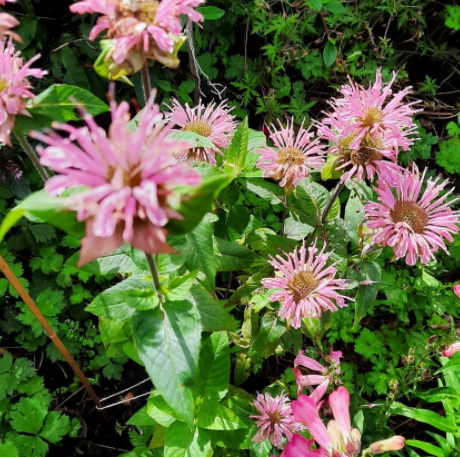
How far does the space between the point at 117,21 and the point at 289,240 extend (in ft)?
2.14

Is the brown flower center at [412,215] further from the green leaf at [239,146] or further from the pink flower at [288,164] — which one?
the green leaf at [239,146]

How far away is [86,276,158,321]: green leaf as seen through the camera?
64 centimetres

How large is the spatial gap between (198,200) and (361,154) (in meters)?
0.55

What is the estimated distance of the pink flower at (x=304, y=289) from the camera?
0.90m

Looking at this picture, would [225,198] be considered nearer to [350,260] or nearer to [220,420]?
[350,260]

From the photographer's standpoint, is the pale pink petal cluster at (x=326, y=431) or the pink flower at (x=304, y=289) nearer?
the pale pink petal cluster at (x=326, y=431)

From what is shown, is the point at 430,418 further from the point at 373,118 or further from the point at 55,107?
the point at 55,107

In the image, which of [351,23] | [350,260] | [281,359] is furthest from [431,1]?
[281,359]

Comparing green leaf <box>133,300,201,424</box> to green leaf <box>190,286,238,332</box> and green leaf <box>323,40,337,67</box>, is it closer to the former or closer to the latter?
green leaf <box>190,286,238,332</box>

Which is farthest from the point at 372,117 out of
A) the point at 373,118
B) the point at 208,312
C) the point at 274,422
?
the point at 274,422

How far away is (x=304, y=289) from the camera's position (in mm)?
947

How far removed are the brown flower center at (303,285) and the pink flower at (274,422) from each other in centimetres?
29

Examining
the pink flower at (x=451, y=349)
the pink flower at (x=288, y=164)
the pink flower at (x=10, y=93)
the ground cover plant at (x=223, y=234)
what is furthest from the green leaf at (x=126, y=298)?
the pink flower at (x=451, y=349)

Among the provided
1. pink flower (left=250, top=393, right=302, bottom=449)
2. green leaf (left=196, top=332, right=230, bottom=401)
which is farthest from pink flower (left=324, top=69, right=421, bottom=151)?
pink flower (left=250, top=393, right=302, bottom=449)
